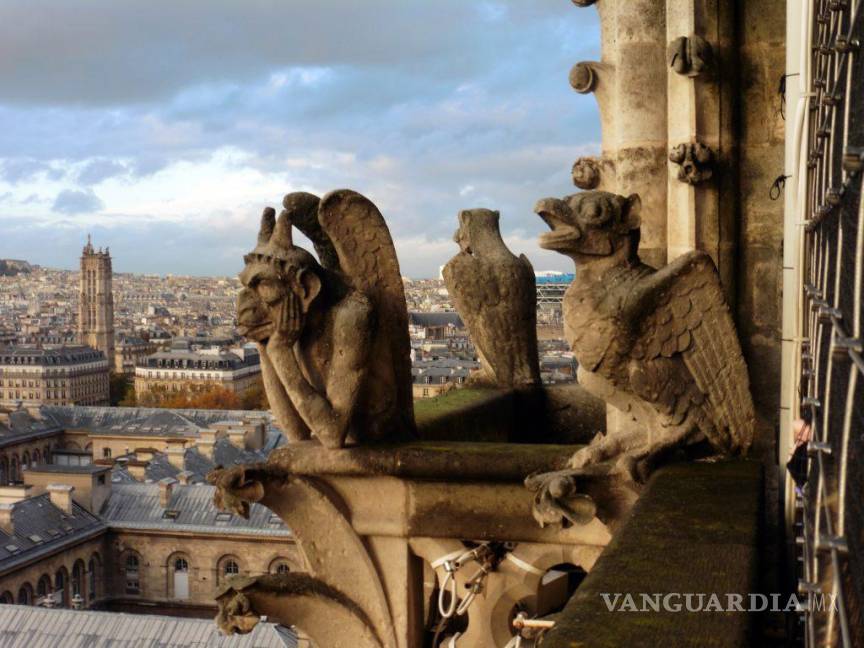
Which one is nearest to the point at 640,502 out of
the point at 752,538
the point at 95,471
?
the point at 752,538

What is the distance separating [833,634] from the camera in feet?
4.73

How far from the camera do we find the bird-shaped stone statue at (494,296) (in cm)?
663

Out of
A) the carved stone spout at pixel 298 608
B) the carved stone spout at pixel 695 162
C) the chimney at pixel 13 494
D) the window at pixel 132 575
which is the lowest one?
the window at pixel 132 575

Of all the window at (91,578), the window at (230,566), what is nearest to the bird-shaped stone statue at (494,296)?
the window at (230,566)

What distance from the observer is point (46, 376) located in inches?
3698

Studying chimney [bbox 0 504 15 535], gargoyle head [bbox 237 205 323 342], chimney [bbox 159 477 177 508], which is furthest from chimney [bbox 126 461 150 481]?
gargoyle head [bbox 237 205 323 342]

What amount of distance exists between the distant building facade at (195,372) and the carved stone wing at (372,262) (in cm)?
8620

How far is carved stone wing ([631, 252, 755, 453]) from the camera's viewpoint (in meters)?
3.84

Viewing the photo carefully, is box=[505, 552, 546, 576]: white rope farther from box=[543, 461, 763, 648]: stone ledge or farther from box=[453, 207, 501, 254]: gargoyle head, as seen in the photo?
box=[453, 207, 501, 254]: gargoyle head

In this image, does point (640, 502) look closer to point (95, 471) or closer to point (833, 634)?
point (833, 634)

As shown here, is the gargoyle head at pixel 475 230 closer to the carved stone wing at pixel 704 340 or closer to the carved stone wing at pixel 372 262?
the carved stone wing at pixel 372 262

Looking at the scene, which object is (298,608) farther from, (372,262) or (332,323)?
(372,262)

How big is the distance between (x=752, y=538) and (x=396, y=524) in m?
2.02

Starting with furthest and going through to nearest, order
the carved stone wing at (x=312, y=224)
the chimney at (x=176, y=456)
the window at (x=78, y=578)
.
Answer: the chimney at (x=176, y=456), the window at (x=78, y=578), the carved stone wing at (x=312, y=224)
